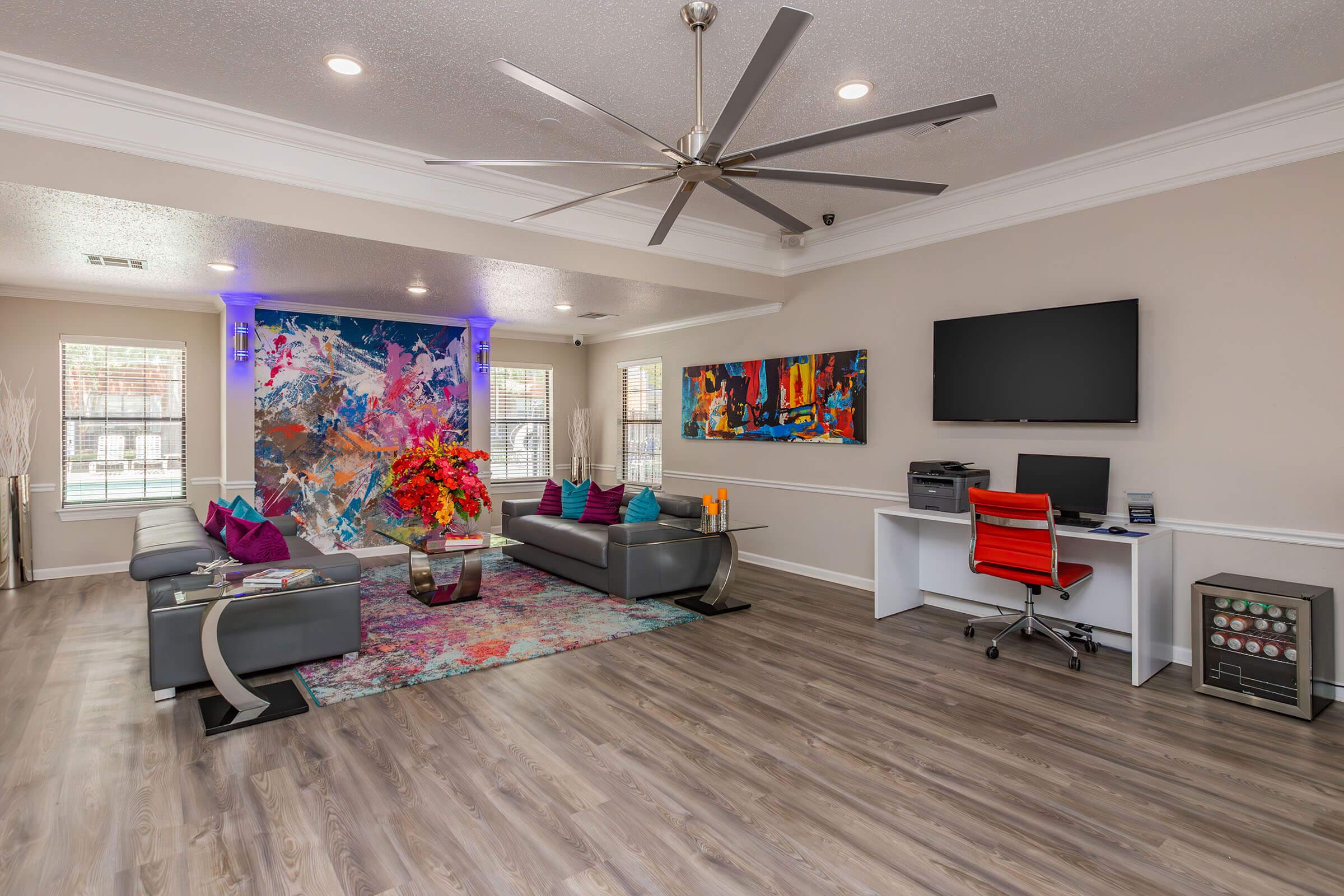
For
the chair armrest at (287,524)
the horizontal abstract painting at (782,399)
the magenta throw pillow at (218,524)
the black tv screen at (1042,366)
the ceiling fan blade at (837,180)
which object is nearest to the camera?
the ceiling fan blade at (837,180)

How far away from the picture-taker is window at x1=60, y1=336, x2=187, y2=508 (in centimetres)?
628

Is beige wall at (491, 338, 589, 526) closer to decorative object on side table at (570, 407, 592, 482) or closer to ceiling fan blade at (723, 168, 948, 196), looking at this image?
decorative object on side table at (570, 407, 592, 482)

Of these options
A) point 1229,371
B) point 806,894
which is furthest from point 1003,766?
point 1229,371

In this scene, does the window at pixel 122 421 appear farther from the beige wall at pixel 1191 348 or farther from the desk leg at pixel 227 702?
the beige wall at pixel 1191 348

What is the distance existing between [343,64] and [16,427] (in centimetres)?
520

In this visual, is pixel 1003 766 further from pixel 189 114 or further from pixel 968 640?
pixel 189 114

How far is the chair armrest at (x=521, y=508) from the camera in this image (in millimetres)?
6898

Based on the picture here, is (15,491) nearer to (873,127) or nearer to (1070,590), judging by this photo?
(873,127)

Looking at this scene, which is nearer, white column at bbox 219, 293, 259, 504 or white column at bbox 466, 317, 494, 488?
white column at bbox 219, 293, 259, 504

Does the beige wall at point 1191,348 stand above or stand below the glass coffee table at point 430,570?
above

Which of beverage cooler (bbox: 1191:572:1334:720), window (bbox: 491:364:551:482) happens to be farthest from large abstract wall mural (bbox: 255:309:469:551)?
beverage cooler (bbox: 1191:572:1334:720)

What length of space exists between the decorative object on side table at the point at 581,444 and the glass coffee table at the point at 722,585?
3.82m

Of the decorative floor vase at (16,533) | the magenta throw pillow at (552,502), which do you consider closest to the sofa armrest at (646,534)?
the magenta throw pillow at (552,502)

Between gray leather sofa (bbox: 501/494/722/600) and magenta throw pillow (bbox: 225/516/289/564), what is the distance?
2.20 metres
